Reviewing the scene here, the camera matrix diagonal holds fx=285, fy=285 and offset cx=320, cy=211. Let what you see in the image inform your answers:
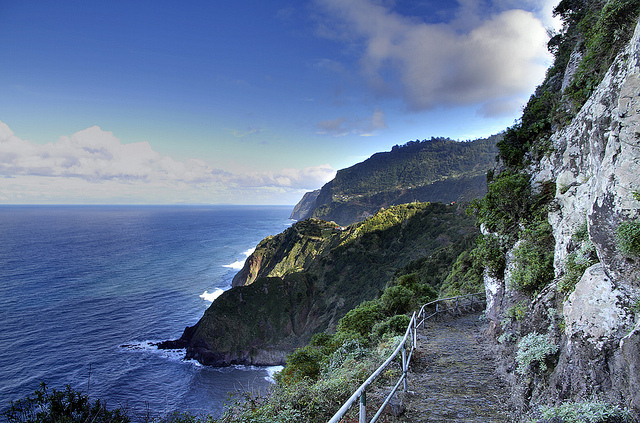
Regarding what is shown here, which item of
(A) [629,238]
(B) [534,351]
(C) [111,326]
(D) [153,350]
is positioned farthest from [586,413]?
(C) [111,326]

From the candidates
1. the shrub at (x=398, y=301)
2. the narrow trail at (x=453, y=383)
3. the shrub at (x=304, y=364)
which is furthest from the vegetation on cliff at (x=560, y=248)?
the shrub at (x=304, y=364)

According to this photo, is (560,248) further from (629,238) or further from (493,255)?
(493,255)

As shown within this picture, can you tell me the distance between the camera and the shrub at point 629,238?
443 centimetres

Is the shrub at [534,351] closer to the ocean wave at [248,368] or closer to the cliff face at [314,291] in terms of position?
the cliff face at [314,291]

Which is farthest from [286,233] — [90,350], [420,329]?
[420,329]

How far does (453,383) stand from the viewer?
6727 millimetres

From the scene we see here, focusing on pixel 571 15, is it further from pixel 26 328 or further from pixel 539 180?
pixel 26 328

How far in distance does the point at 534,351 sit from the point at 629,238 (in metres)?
2.66

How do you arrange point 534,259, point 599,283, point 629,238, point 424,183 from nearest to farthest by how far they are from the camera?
point 629,238 → point 599,283 → point 534,259 → point 424,183

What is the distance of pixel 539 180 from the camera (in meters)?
9.05

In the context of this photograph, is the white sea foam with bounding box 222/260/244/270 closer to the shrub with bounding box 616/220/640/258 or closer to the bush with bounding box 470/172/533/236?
the bush with bounding box 470/172/533/236

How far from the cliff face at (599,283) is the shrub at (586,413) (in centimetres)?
16

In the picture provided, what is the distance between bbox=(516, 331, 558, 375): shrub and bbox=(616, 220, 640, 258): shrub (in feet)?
7.01

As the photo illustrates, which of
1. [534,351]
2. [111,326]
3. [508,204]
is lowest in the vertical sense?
[111,326]
